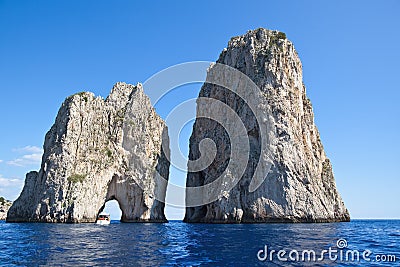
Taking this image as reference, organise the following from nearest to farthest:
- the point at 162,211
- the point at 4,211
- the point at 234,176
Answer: the point at 234,176 → the point at 162,211 → the point at 4,211

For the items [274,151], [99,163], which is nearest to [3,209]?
[99,163]

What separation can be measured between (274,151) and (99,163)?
4088cm

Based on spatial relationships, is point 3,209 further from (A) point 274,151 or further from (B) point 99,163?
(A) point 274,151

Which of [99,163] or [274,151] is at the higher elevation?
[274,151]

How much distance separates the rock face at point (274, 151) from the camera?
224ft

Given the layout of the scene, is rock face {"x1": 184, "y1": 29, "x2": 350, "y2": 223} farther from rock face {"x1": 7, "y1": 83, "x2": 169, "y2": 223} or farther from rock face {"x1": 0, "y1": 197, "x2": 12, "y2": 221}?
rock face {"x1": 0, "y1": 197, "x2": 12, "y2": 221}

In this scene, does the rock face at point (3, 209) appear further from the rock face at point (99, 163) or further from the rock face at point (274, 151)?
the rock face at point (274, 151)

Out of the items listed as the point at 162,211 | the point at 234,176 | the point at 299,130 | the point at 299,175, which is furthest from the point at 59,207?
the point at 299,130

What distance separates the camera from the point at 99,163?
261 feet

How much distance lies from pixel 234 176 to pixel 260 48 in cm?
3392

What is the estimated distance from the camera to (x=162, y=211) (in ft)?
291

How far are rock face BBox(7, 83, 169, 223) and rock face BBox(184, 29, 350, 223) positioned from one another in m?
13.1

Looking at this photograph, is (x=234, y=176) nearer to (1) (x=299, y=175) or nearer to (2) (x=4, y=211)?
(1) (x=299, y=175)

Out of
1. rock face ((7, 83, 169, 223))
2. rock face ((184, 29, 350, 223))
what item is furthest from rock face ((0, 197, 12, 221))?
rock face ((184, 29, 350, 223))
